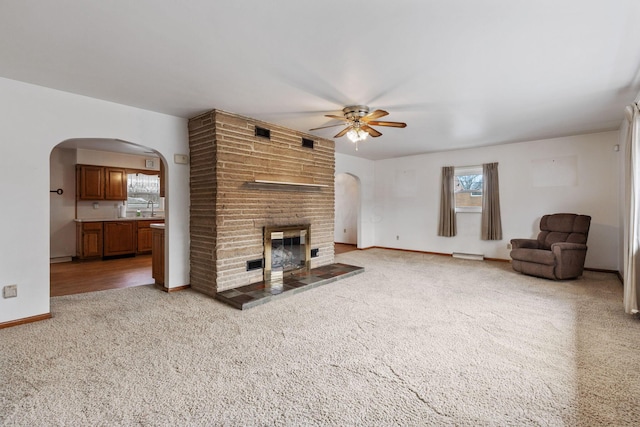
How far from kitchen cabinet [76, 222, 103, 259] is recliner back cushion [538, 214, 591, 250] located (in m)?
8.61

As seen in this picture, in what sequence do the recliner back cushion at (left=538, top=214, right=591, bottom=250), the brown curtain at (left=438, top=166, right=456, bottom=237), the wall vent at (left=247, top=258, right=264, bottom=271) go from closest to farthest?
the wall vent at (left=247, top=258, right=264, bottom=271) → the recliner back cushion at (left=538, top=214, right=591, bottom=250) → the brown curtain at (left=438, top=166, right=456, bottom=237)

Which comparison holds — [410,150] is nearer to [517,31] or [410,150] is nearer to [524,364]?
[517,31]

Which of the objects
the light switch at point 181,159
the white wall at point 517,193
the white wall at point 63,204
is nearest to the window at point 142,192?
the white wall at point 63,204

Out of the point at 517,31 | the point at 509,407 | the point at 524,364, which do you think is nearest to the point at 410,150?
the point at 517,31

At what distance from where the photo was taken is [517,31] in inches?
86.2

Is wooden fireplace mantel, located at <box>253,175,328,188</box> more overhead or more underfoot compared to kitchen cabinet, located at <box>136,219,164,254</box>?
more overhead

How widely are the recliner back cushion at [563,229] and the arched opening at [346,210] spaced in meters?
4.64

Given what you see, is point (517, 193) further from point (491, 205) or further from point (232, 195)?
point (232, 195)

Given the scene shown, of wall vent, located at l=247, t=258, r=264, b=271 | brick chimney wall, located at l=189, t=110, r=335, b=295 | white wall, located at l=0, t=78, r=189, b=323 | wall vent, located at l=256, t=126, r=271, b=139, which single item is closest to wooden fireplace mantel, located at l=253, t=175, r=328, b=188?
brick chimney wall, located at l=189, t=110, r=335, b=295

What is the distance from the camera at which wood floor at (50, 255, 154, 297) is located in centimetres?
438

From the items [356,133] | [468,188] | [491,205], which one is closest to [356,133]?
[356,133]

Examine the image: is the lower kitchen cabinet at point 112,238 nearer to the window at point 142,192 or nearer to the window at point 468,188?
the window at point 142,192

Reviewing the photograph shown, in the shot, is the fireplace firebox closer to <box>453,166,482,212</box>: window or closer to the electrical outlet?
the electrical outlet

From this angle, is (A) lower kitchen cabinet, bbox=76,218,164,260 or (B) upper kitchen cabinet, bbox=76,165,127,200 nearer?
(A) lower kitchen cabinet, bbox=76,218,164,260
